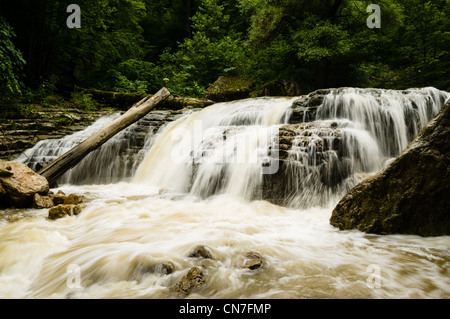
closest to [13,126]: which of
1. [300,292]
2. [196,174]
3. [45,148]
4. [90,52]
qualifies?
[45,148]

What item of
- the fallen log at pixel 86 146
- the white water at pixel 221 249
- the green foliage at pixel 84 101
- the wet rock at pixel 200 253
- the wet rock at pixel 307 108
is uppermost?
the green foliage at pixel 84 101

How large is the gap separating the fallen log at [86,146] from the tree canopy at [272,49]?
4.16 metres

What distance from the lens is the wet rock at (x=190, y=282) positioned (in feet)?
5.92

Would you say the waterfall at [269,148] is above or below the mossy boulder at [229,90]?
below

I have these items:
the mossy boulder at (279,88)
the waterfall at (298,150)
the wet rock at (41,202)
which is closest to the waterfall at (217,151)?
the waterfall at (298,150)

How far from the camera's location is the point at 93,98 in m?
10.7

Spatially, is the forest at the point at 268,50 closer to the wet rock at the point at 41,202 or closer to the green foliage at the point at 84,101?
the green foliage at the point at 84,101

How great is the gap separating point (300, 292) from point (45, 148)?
7.72 meters

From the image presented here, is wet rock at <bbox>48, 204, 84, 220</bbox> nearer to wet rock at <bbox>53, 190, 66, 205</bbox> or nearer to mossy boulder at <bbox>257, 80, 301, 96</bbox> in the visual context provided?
wet rock at <bbox>53, 190, 66, 205</bbox>

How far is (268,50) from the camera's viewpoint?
37.4ft

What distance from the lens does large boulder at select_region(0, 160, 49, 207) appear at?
3924 mm

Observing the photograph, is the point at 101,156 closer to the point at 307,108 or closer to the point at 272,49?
the point at 307,108

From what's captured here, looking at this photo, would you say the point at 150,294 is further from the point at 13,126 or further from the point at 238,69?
the point at 238,69

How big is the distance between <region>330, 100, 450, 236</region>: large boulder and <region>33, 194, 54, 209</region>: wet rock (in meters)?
4.71
